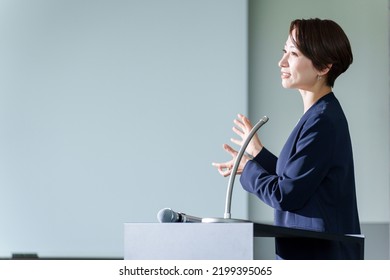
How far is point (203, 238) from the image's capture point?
2104 millimetres

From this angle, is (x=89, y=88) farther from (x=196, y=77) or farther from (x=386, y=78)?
(x=386, y=78)

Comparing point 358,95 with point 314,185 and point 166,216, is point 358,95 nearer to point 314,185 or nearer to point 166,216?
point 314,185

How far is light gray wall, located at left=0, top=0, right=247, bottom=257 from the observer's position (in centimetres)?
565

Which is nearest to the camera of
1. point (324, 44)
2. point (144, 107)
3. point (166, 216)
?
point (166, 216)

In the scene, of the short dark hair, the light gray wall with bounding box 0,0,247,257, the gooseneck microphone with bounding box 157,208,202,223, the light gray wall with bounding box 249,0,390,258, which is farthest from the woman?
the light gray wall with bounding box 249,0,390,258

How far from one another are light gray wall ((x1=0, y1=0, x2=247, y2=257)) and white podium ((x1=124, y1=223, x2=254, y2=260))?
3.38 m

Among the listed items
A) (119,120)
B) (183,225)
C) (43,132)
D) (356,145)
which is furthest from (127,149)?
(183,225)

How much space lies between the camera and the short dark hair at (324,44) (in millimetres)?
2869

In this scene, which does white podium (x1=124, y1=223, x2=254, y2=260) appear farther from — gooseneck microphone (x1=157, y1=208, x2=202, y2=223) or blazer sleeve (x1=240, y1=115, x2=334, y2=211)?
blazer sleeve (x1=240, y1=115, x2=334, y2=211)

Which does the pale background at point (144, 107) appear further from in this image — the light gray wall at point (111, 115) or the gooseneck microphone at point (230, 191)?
the gooseneck microphone at point (230, 191)

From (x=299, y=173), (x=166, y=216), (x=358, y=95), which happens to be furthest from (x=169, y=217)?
(x=358, y=95)


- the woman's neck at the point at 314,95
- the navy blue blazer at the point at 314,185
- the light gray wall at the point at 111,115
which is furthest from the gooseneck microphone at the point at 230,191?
the light gray wall at the point at 111,115

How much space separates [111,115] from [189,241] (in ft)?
12.2

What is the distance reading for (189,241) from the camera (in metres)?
2.12
